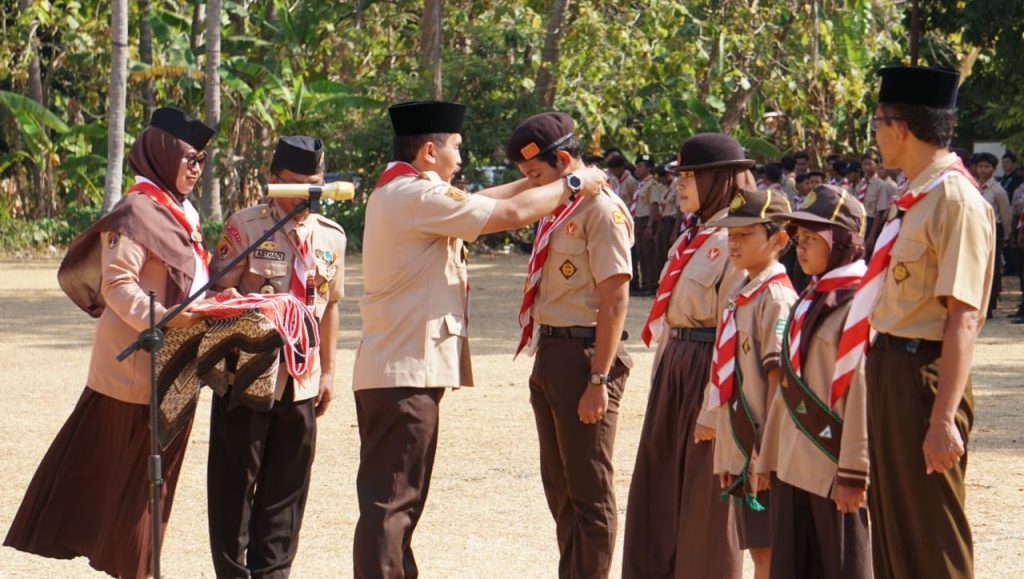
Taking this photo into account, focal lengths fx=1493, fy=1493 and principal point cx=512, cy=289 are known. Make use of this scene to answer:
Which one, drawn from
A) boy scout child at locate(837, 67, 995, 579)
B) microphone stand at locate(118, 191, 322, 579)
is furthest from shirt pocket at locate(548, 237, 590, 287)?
boy scout child at locate(837, 67, 995, 579)

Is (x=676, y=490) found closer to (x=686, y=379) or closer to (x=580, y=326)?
(x=686, y=379)

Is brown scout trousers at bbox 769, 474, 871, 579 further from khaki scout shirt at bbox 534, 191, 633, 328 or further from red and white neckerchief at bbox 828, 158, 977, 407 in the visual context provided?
khaki scout shirt at bbox 534, 191, 633, 328

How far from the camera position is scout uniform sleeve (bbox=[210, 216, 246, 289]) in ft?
20.3

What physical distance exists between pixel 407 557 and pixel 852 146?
29023mm

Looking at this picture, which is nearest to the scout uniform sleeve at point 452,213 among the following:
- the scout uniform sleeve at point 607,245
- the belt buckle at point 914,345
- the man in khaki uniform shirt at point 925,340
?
the scout uniform sleeve at point 607,245

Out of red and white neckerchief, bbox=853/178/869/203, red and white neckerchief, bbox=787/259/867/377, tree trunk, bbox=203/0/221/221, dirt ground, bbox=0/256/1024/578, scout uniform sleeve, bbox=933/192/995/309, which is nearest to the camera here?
scout uniform sleeve, bbox=933/192/995/309

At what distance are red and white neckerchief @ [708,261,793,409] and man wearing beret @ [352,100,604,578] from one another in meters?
0.75

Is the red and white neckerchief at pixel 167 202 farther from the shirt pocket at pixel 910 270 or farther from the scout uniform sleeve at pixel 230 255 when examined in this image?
the shirt pocket at pixel 910 270

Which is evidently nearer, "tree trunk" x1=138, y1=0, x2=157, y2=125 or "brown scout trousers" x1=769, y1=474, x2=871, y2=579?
"brown scout trousers" x1=769, y1=474, x2=871, y2=579

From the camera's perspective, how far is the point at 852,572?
16.0 feet

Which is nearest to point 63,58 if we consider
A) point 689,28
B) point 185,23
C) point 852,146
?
point 185,23

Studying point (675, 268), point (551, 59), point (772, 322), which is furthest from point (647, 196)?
point (772, 322)

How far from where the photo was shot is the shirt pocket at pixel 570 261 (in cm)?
584

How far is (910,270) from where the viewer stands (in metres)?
4.40
